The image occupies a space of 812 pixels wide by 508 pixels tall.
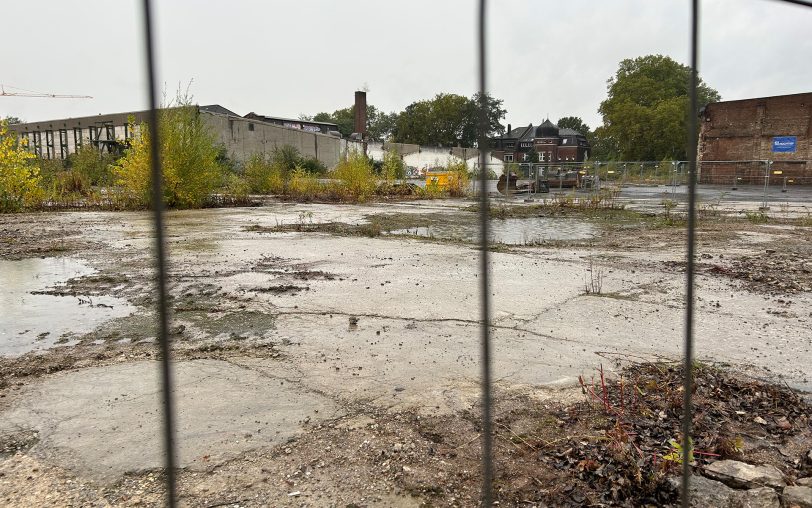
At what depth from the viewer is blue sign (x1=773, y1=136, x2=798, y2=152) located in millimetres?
33544

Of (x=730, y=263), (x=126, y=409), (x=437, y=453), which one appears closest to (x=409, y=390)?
(x=437, y=453)

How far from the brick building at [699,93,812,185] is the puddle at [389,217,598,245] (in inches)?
987

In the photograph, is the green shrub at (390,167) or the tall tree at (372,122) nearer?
the green shrub at (390,167)

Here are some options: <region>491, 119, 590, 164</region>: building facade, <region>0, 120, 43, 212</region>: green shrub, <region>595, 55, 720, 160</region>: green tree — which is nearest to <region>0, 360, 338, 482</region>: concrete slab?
<region>0, 120, 43, 212</region>: green shrub

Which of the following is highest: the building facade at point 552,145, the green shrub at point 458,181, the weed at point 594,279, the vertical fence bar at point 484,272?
the building facade at point 552,145

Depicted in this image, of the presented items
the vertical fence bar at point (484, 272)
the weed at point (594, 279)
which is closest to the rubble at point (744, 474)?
the vertical fence bar at point (484, 272)

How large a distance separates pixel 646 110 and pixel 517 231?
143ft

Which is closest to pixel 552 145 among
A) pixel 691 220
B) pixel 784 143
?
pixel 784 143

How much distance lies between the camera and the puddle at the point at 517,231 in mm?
9578

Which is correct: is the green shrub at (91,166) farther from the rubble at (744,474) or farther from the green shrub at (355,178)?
the rubble at (744,474)

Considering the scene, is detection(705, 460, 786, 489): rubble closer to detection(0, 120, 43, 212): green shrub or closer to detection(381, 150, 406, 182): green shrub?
detection(0, 120, 43, 212): green shrub

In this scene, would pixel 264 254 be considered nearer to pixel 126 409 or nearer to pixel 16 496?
pixel 126 409

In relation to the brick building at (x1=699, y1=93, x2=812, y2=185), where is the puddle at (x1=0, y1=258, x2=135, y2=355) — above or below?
below

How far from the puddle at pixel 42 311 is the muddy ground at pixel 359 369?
0.09 feet
